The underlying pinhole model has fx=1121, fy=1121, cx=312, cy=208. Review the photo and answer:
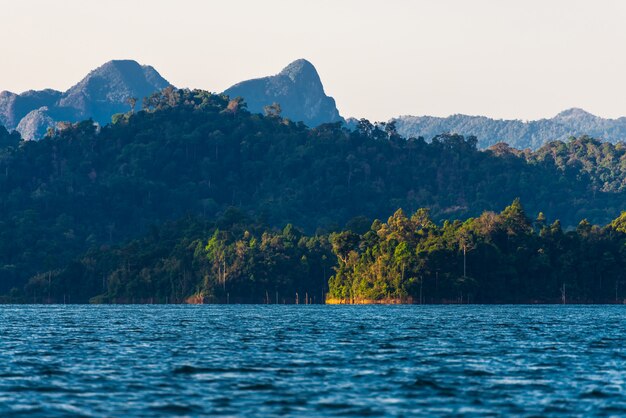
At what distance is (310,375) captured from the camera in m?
67.4

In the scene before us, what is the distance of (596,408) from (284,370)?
23.3 meters

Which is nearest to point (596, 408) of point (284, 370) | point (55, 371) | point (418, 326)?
point (284, 370)

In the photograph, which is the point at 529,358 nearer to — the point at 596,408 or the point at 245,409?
the point at 596,408

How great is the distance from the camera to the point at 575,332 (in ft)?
409

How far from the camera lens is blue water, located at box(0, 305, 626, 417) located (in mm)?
53344

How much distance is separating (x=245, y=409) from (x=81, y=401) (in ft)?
28.5

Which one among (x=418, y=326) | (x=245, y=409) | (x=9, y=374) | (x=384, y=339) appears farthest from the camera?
(x=418, y=326)

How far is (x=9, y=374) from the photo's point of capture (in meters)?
67.7

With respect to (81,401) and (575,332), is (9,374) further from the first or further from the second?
(575,332)

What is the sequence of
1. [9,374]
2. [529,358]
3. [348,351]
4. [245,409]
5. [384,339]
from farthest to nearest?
[384,339] < [348,351] < [529,358] < [9,374] < [245,409]

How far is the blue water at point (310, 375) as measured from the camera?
53344 mm

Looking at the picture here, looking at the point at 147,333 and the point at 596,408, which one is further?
the point at 147,333

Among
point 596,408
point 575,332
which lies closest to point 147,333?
point 575,332

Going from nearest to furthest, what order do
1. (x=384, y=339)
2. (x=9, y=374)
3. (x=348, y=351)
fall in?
(x=9, y=374) < (x=348, y=351) < (x=384, y=339)
